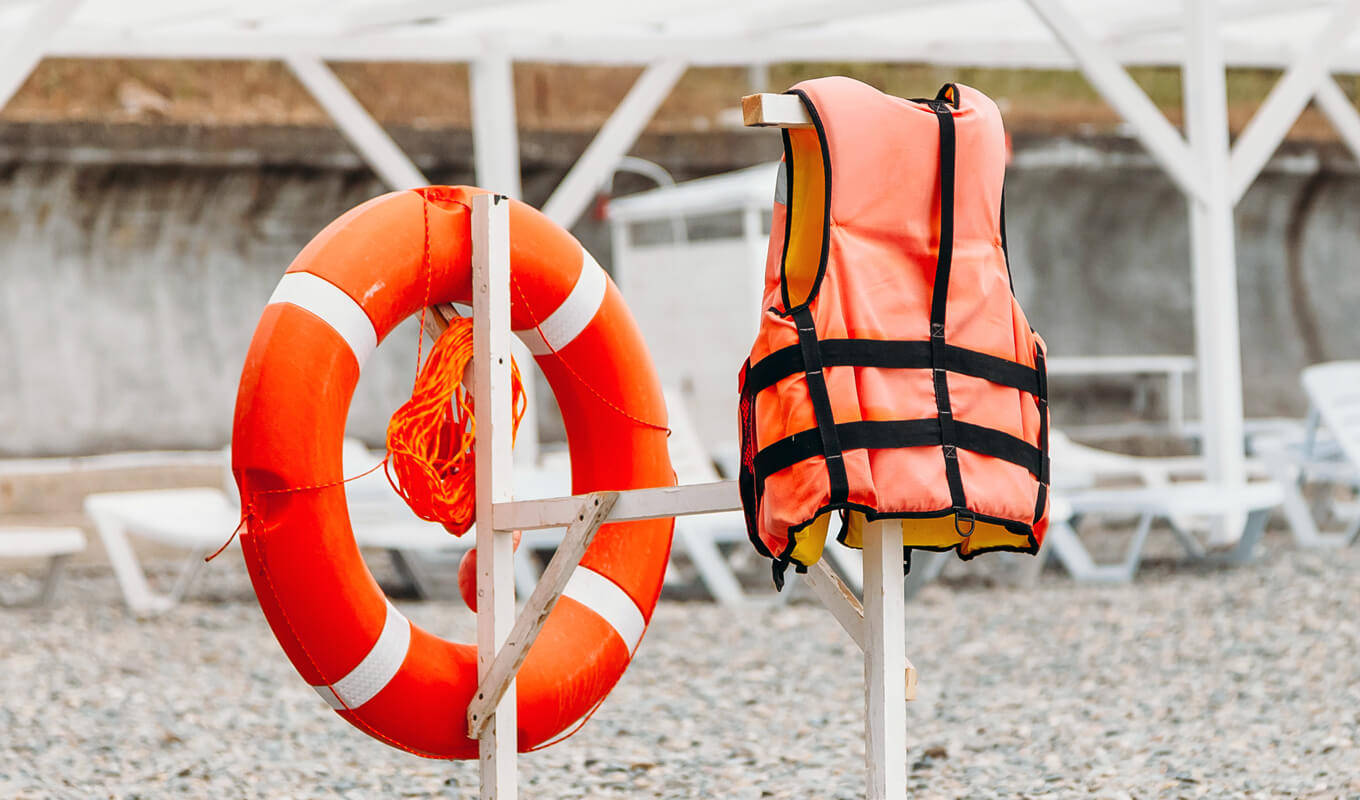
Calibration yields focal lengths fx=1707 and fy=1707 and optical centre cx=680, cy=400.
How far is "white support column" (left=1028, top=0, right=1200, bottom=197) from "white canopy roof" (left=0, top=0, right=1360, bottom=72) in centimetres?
23

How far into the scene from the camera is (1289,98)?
6.02m

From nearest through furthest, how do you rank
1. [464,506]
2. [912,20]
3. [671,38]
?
[464,506], [671,38], [912,20]

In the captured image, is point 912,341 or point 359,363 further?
point 359,363

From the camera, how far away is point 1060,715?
345 cm

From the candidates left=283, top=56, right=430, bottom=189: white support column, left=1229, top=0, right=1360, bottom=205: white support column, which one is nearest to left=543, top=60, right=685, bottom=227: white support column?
left=283, top=56, right=430, bottom=189: white support column

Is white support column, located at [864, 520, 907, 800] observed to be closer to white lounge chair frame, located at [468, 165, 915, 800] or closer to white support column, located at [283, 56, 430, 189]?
white lounge chair frame, located at [468, 165, 915, 800]

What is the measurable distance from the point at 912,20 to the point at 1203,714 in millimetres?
4085

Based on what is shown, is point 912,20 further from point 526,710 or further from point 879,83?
point 526,710

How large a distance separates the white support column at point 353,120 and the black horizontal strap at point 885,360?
4.12 m

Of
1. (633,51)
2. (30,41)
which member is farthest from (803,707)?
(633,51)

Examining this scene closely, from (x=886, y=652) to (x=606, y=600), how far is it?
0.61m

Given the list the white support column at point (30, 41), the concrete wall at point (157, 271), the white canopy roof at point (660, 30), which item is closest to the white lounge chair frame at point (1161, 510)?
the white canopy roof at point (660, 30)

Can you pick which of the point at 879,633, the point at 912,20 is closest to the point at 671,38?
the point at 912,20

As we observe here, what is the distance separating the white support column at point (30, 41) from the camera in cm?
445
